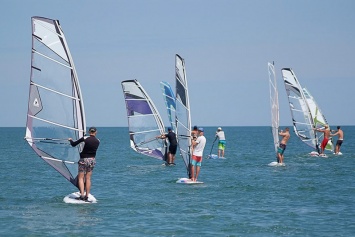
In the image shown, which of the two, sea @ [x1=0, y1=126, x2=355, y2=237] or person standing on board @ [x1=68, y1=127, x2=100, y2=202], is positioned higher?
person standing on board @ [x1=68, y1=127, x2=100, y2=202]

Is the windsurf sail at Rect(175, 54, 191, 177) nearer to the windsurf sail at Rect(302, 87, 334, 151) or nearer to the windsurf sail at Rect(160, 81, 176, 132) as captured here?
the windsurf sail at Rect(160, 81, 176, 132)

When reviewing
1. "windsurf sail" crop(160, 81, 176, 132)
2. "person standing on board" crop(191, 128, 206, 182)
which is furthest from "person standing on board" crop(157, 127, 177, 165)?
"person standing on board" crop(191, 128, 206, 182)

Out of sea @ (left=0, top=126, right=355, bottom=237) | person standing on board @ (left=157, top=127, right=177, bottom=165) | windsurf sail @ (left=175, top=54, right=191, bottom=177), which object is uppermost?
windsurf sail @ (left=175, top=54, right=191, bottom=177)

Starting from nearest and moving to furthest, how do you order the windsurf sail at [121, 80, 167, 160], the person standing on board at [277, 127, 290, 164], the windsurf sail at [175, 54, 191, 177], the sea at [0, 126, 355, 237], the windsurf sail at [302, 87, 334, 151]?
the sea at [0, 126, 355, 237], the windsurf sail at [175, 54, 191, 177], the person standing on board at [277, 127, 290, 164], the windsurf sail at [121, 80, 167, 160], the windsurf sail at [302, 87, 334, 151]

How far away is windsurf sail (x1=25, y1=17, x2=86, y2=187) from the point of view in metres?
14.3

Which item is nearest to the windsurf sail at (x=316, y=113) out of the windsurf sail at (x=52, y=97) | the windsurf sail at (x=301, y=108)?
the windsurf sail at (x=301, y=108)

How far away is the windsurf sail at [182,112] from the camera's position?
18438mm

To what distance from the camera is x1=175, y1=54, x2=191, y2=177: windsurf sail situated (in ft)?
60.5

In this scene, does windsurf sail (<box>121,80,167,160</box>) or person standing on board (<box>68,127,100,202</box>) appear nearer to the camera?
person standing on board (<box>68,127,100,202</box>)

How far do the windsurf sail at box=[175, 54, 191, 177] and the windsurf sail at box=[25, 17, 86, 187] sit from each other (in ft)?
14.2

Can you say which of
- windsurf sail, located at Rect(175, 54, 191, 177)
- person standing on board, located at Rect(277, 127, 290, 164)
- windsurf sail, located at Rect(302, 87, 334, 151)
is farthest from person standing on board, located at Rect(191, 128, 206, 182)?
windsurf sail, located at Rect(302, 87, 334, 151)

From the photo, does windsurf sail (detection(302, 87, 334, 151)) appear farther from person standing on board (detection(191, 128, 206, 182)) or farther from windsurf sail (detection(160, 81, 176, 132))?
person standing on board (detection(191, 128, 206, 182))

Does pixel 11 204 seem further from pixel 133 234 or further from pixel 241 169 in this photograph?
pixel 241 169

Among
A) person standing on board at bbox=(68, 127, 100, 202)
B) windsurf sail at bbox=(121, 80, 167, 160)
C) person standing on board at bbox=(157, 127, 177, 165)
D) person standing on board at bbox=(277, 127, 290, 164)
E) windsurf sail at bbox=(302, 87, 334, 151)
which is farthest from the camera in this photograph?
windsurf sail at bbox=(302, 87, 334, 151)
